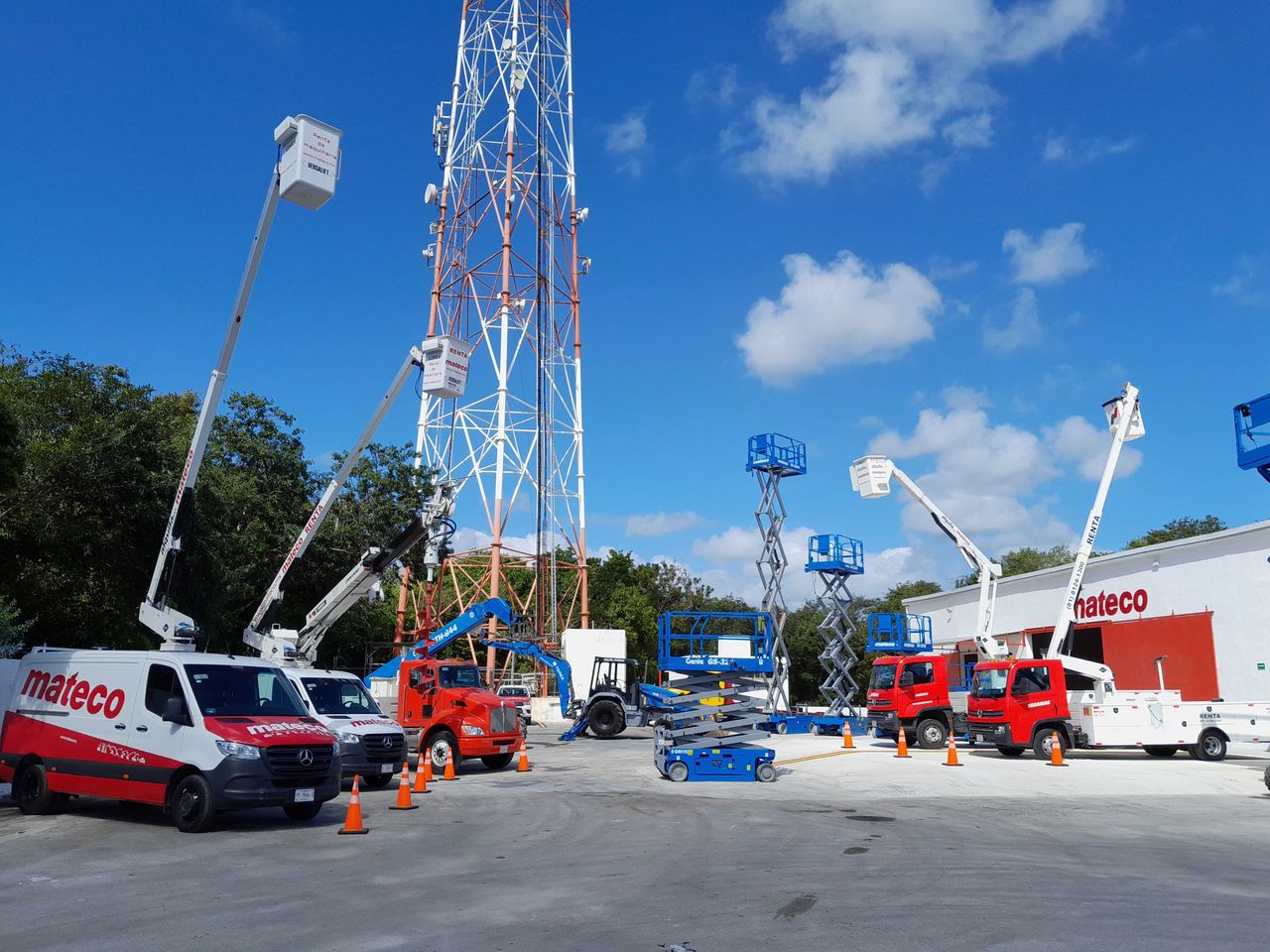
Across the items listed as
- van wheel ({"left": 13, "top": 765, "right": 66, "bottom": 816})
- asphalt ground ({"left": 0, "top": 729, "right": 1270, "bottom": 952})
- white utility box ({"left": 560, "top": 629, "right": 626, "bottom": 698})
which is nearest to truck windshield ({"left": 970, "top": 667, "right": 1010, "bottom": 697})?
asphalt ground ({"left": 0, "top": 729, "right": 1270, "bottom": 952})

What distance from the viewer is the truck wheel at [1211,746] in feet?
77.4

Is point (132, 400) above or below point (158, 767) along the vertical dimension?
above

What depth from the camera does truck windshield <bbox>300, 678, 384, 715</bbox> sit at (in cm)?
1791

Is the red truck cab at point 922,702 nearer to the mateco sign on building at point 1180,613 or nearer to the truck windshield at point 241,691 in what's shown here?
the mateco sign on building at point 1180,613

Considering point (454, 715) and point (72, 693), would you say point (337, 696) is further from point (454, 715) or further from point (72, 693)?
point (72, 693)

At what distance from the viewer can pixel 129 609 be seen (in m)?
29.3

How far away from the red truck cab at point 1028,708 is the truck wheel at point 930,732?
109 inches

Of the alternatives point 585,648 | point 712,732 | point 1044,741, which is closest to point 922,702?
point 1044,741

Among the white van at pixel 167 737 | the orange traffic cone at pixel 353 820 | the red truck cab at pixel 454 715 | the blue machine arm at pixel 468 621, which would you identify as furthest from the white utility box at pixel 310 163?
the blue machine arm at pixel 468 621

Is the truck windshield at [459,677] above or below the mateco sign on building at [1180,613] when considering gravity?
below

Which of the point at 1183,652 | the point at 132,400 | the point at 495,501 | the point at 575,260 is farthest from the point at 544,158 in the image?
the point at 1183,652

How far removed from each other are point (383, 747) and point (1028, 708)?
52.4 feet

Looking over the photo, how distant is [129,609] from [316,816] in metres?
18.5

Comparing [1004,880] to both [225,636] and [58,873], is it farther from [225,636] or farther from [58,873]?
[225,636]
